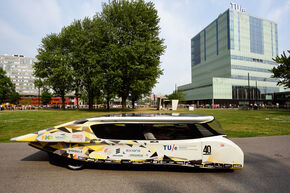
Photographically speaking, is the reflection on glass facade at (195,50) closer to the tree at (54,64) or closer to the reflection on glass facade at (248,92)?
the reflection on glass facade at (248,92)

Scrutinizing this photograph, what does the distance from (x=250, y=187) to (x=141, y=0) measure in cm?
3104

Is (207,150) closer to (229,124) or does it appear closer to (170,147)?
(170,147)

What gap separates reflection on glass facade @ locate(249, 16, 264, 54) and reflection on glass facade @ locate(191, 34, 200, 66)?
2527 centimetres

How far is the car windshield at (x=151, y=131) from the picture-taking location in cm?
403

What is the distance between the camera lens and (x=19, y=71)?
114812 mm

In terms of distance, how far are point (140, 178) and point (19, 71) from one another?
142465 mm

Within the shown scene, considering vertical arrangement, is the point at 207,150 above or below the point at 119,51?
below

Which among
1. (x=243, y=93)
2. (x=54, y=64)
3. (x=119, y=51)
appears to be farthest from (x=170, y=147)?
(x=243, y=93)

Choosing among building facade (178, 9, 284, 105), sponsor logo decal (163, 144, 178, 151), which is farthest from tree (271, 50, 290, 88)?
building facade (178, 9, 284, 105)

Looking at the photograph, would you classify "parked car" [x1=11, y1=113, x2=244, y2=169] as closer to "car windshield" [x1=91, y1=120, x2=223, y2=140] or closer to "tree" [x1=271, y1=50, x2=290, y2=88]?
Result: "car windshield" [x1=91, y1=120, x2=223, y2=140]

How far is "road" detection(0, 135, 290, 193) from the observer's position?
3.26 m

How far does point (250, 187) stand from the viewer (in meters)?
3.32

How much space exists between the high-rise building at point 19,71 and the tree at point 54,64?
9524 centimetres

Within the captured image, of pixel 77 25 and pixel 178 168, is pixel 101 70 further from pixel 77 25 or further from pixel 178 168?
pixel 178 168
